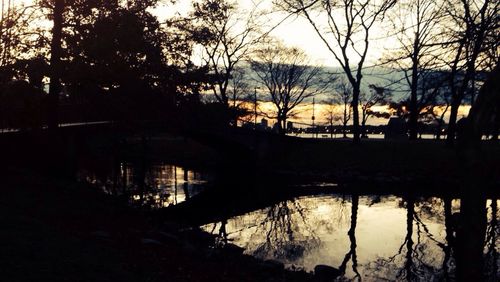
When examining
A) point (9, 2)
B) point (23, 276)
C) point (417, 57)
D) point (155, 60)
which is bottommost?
point (23, 276)

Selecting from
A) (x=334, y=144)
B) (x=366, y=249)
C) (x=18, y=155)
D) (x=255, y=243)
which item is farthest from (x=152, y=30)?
(x=334, y=144)

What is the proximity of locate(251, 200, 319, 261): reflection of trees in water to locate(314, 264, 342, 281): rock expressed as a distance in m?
2.54

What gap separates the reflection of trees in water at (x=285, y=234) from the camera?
60.4ft

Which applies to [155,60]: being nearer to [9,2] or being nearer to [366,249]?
[9,2]

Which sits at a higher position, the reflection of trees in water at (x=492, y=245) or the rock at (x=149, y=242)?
the rock at (x=149, y=242)

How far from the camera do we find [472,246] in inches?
251

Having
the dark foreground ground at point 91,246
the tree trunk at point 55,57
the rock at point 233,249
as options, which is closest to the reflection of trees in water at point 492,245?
the dark foreground ground at point 91,246

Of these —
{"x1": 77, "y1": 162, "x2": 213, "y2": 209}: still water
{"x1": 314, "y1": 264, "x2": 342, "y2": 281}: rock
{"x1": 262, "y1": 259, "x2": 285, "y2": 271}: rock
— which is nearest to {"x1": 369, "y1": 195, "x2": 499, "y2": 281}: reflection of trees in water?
{"x1": 314, "y1": 264, "x2": 342, "y2": 281}: rock

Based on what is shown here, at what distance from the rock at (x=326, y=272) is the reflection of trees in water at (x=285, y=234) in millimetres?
2544

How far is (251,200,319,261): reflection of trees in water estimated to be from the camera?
18.4 meters

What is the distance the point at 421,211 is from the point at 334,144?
20750mm

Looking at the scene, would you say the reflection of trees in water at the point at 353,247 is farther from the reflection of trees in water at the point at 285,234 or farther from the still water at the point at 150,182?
the still water at the point at 150,182

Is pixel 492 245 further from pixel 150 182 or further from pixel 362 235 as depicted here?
pixel 150 182

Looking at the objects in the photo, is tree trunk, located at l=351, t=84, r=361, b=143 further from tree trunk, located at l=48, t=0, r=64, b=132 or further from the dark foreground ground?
the dark foreground ground
